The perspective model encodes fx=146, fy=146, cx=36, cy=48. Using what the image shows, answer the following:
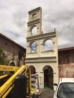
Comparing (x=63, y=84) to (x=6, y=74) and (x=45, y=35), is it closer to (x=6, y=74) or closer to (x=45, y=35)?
(x=6, y=74)

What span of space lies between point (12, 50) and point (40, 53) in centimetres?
449

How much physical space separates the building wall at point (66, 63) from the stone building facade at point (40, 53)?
90 cm

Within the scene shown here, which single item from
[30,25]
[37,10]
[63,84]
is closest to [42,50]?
[30,25]

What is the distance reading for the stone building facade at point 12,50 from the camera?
2052 centimetres

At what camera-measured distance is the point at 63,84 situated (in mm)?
5750

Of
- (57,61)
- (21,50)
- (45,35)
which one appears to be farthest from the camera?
(21,50)

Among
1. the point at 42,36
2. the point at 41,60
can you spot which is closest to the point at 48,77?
the point at 41,60

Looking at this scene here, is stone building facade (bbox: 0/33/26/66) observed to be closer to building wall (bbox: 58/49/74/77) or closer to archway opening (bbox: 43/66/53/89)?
archway opening (bbox: 43/66/53/89)

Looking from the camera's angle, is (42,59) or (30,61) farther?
(30,61)

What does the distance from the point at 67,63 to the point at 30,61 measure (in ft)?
18.9

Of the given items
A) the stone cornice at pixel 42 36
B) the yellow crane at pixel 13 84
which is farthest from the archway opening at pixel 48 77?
the yellow crane at pixel 13 84

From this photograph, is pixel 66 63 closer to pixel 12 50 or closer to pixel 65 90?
pixel 12 50

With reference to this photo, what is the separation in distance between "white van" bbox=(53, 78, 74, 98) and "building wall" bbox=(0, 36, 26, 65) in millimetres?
14908

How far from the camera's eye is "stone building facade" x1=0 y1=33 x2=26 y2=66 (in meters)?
20.5
